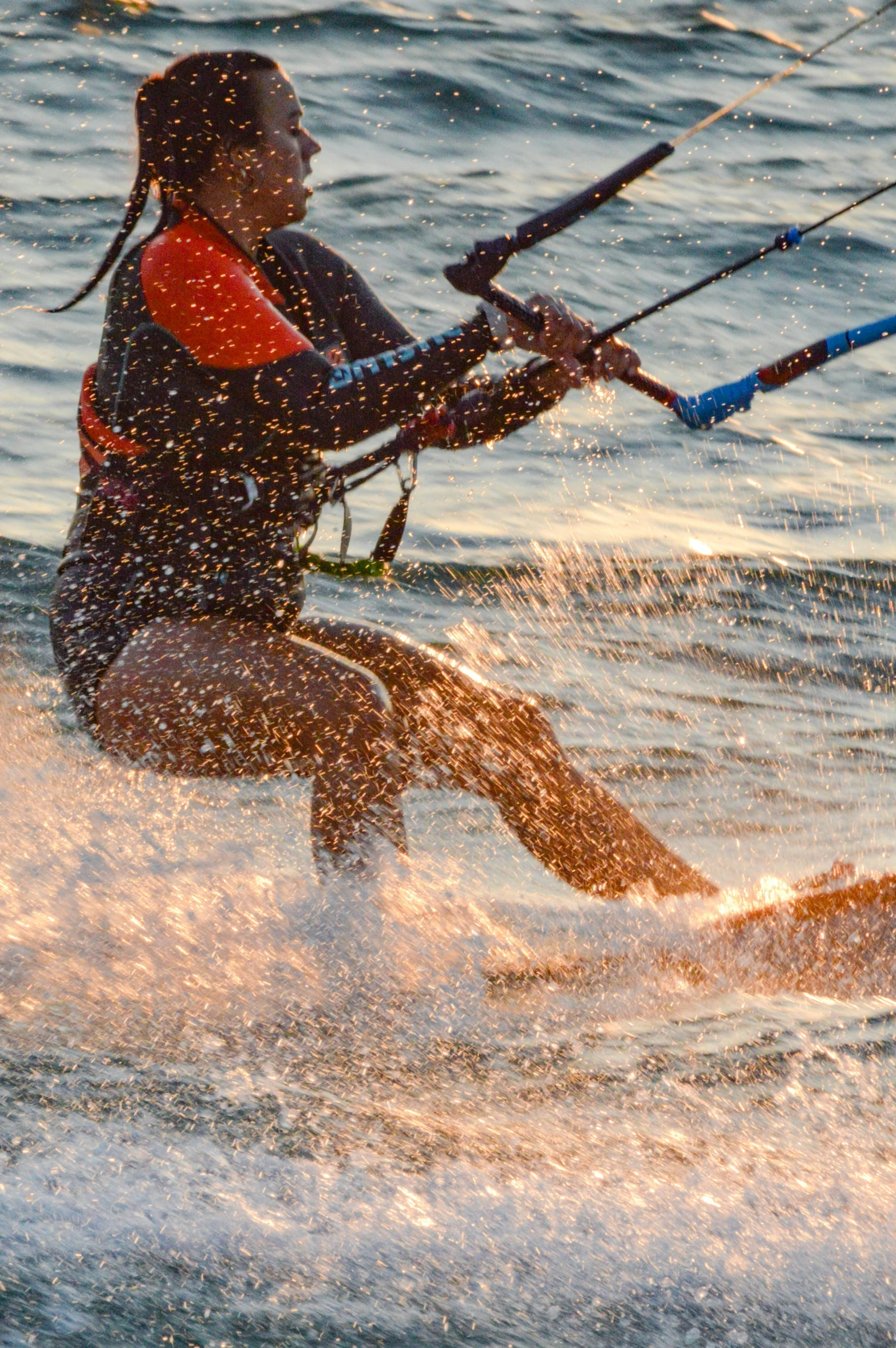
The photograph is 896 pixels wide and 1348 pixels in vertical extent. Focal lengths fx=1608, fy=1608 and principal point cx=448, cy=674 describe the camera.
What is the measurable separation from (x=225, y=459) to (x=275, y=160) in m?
0.59

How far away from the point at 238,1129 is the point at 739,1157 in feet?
2.37

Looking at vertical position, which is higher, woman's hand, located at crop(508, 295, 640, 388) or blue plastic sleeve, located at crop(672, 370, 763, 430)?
woman's hand, located at crop(508, 295, 640, 388)

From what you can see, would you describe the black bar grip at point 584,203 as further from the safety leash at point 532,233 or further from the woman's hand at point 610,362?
the woman's hand at point 610,362

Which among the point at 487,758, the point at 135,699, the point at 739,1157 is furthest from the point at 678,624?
the point at 739,1157

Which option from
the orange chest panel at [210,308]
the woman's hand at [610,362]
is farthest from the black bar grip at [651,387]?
the orange chest panel at [210,308]

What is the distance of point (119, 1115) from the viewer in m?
2.21

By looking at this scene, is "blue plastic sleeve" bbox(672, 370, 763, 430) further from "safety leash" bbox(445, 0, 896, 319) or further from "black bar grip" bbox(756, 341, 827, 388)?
"safety leash" bbox(445, 0, 896, 319)

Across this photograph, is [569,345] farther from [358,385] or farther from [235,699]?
[235,699]

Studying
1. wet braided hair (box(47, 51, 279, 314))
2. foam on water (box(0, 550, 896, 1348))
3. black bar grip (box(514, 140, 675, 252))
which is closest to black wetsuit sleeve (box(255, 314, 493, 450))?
black bar grip (box(514, 140, 675, 252))

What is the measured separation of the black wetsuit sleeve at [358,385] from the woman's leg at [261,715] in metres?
0.41

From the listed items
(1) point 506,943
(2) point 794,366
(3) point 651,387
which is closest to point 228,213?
(3) point 651,387

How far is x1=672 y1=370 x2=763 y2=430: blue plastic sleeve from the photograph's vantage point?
10.6ft

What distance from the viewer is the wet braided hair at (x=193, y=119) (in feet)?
9.99

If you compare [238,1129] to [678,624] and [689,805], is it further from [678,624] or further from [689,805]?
[678,624]
